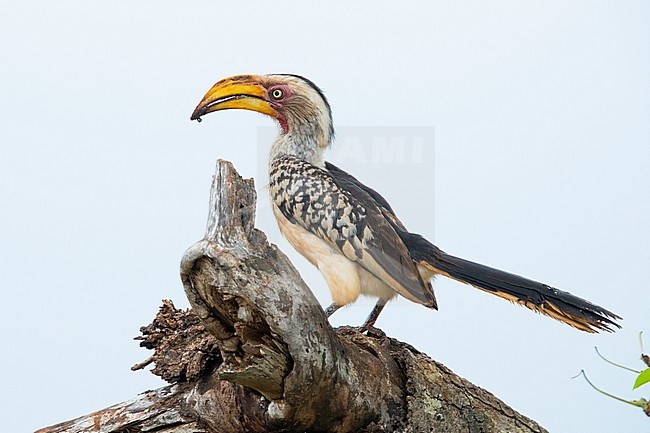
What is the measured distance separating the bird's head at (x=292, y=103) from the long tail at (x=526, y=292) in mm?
592

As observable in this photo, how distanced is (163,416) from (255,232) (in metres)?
0.65

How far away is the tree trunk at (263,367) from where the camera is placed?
1.82m

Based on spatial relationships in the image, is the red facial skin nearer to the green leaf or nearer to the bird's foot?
the bird's foot

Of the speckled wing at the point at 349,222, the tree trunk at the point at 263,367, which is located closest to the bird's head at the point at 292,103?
the speckled wing at the point at 349,222

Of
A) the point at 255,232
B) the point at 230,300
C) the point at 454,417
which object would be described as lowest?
the point at 454,417

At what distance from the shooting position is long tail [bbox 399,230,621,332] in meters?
2.26

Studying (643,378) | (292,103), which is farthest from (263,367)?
(292,103)

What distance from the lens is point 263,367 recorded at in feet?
6.04

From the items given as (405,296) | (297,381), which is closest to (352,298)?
(405,296)

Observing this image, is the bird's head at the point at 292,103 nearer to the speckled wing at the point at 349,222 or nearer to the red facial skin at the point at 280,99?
the red facial skin at the point at 280,99

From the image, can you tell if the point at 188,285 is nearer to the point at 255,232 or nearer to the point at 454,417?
the point at 255,232

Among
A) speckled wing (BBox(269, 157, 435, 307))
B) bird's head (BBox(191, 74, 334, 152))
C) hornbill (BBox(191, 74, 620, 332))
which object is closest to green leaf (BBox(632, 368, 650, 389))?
hornbill (BBox(191, 74, 620, 332))

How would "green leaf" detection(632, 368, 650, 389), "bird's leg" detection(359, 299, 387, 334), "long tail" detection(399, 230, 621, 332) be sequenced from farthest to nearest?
"bird's leg" detection(359, 299, 387, 334) → "long tail" detection(399, 230, 621, 332) → "green leaf" detection(632, 368, 650, 389)

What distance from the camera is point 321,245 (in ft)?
8.50
